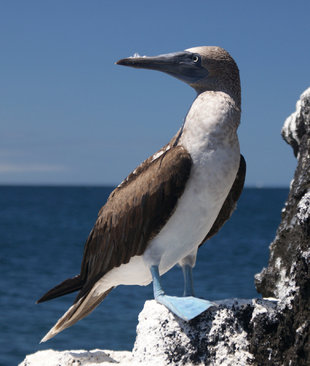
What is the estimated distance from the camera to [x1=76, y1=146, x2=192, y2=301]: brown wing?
14.7 ft

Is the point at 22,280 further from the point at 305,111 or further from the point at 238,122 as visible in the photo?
the point at 238,122

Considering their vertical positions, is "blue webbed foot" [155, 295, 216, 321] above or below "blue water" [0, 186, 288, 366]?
above

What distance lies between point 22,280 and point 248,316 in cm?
3153

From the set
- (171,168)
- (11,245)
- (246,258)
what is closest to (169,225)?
(171,168)

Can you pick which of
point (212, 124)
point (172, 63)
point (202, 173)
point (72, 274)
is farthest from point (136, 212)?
point (72, 274)

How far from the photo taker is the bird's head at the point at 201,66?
4590 millimetres

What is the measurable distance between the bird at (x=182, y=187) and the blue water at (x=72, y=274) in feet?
44.2

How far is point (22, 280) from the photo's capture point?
34.4 metres

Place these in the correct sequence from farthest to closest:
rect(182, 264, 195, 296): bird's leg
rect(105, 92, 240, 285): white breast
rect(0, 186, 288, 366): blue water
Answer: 1. rect(0, 186, 288, 366): blue water
2. rect(182, 264, 195, 296): bird's leg
3. rect(105, 92, 240, 285): white breast

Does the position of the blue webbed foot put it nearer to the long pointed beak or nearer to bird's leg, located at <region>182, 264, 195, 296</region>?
bird's leg, located at <region>182, 264, 195, 296</region>

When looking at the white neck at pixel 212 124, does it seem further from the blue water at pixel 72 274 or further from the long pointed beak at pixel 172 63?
the blue water at pixel 72 274

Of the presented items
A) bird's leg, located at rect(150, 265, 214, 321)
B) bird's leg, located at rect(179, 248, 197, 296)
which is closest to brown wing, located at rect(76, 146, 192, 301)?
bird's leg, located at rect(150, 265, 214, 321)

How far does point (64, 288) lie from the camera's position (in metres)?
5.17

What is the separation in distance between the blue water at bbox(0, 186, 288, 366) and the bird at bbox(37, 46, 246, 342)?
1346 centimetres
